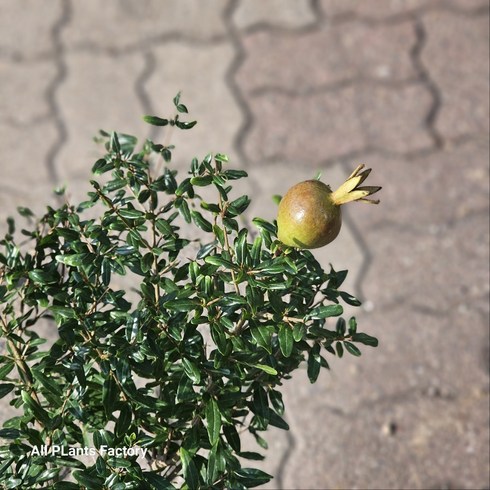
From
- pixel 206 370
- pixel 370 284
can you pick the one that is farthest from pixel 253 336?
pixel 370 284

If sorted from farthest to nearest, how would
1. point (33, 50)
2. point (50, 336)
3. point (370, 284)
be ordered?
point (33, 50)
point (370, 284)
point (50, 336)

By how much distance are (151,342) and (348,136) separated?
1724mm

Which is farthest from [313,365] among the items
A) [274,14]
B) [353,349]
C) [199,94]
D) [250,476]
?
[274,14]

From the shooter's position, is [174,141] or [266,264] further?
[174,141]

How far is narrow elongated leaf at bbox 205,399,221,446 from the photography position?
109 cm

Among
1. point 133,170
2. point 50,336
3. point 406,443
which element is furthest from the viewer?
point 406,443

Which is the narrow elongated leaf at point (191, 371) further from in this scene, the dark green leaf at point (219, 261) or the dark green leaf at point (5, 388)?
the dark green leaf at point (5, 388)

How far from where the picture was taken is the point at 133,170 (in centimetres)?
124

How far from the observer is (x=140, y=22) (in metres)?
2.95

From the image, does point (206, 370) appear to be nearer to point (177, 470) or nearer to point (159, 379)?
point (159, 379)

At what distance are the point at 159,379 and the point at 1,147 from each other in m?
1.69

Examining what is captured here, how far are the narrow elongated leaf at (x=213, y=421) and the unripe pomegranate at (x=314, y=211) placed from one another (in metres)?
0.24

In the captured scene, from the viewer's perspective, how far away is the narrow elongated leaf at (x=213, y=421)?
1.09 m

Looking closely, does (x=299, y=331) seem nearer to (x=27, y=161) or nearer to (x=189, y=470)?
(x=189, y=470)
